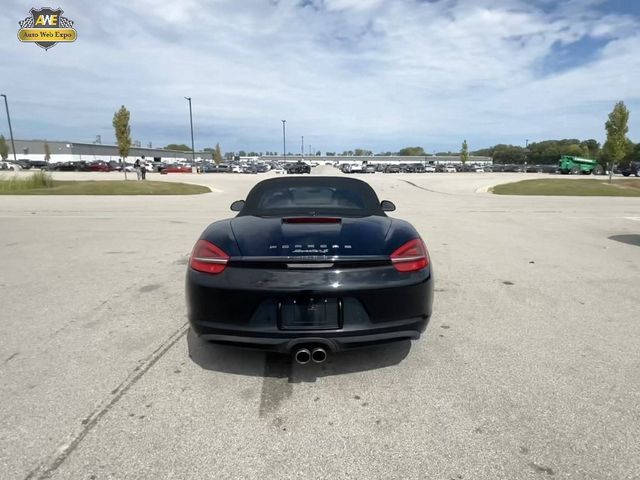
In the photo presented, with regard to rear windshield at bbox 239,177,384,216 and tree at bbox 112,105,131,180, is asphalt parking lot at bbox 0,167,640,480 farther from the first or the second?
tree at bbox 112,105,131,180

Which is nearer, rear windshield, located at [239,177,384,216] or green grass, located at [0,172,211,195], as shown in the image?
rear windshield, located at [239,177,384,216]

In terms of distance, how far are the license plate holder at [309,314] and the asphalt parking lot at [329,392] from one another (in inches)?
19.9

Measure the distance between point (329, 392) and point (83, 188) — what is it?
23.6 m

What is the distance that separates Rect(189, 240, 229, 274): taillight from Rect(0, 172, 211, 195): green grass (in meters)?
20.7

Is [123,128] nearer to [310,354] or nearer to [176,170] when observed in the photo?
[310,354]

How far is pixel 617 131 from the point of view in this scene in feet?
96.8

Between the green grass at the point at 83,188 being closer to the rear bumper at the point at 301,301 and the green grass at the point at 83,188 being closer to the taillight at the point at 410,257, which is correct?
the rear bumper at the point at 301,301

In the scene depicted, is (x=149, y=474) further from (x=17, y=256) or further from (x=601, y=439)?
(x=17, y=256)

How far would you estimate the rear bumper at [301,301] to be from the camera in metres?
2.62

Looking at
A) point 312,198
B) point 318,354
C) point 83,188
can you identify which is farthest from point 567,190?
point 83,188

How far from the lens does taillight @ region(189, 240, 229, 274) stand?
9.09 ft
